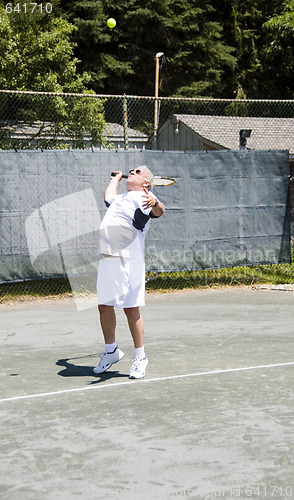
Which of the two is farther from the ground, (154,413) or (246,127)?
(246,127)

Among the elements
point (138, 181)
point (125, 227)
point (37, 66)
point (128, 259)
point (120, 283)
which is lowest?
point (120, 283)

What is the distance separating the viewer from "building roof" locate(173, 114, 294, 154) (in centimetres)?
2458

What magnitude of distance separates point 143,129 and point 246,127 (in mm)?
10790

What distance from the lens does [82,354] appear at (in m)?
6.25

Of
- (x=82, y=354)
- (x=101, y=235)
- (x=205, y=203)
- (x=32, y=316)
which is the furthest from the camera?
(x=205, y=203)

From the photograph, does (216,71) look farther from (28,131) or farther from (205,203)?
(205,203)

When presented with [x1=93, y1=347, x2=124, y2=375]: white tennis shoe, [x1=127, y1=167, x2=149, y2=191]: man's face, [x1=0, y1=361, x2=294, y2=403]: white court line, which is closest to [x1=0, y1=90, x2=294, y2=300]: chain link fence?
[x1=127, y1=167, x2=149, y2=191]: man's face

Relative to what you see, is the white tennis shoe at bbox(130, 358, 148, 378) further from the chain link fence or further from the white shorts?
the chain link fence

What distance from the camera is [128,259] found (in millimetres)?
5270

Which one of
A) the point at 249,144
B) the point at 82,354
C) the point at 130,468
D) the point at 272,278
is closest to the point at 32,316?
the point at 82,354

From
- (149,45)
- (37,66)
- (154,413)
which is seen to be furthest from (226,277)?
(149,45)

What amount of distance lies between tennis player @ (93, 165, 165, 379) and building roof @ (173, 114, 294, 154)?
748 inches

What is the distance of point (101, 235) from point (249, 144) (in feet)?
64.7

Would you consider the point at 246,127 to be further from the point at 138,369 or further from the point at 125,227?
the point at 138,369
